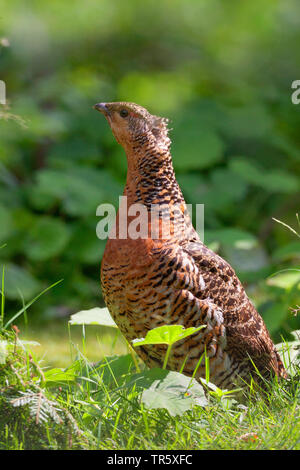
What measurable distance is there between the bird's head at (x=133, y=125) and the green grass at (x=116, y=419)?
3.50 feet

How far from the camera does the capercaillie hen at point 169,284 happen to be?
2.86m

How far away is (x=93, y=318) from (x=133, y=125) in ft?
3.08

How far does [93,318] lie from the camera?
321 cm

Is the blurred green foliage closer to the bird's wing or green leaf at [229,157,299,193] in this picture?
green leaf at [229,157,299,193]

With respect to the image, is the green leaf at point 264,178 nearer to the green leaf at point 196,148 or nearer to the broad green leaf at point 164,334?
the green leaf at point 196,148

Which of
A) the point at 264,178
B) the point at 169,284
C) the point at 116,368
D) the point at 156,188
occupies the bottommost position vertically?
the point at 116,368

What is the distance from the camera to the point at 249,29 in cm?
759

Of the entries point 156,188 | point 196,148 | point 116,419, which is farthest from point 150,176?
point 196,148

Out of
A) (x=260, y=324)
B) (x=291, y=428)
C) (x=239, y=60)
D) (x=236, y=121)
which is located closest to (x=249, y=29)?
(x=239, y=60)

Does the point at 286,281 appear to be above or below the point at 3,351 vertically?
above

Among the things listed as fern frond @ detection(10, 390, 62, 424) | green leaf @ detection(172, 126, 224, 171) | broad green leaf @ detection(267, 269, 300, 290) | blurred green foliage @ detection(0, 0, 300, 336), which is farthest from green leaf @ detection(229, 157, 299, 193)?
fern frond @ detection(10, 390, 62, 424)

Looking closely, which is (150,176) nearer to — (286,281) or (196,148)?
(286,281)

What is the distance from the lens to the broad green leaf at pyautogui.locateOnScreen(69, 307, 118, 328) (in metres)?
3.12
